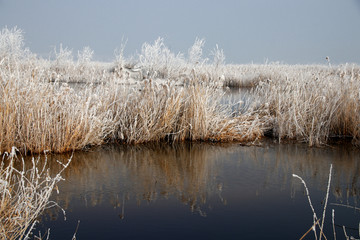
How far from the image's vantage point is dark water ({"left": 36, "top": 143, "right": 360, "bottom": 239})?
8.65 feet

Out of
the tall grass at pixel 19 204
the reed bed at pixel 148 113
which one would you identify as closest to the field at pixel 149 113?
the reed bed at pixel 148 113

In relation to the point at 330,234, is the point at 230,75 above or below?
above

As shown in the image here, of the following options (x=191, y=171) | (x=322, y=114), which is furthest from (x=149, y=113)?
(x=322, y=114)

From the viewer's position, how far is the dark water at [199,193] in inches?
104

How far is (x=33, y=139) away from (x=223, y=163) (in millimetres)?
2348

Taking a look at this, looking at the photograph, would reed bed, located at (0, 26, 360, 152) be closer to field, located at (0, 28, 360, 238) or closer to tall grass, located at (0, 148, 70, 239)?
field, located at (0, 28, 360, 238)

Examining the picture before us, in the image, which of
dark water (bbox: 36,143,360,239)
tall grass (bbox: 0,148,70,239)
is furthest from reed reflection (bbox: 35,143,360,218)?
tall grass (bbox: 0,148,70,239)

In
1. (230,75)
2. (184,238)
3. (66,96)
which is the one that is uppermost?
(230,75)

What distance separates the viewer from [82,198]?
316cm

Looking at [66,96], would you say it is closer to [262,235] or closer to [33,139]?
[33,139]

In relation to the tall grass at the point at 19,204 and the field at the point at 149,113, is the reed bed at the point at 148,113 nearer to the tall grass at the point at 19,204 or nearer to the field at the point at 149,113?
the field at the point at 149,113

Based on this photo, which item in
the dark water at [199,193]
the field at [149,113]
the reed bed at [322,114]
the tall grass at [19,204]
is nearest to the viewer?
the tall grass at [19,204]

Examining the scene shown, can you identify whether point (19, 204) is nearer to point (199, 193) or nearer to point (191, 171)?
point (199, 193)

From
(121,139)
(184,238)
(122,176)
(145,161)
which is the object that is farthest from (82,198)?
(121,139)
